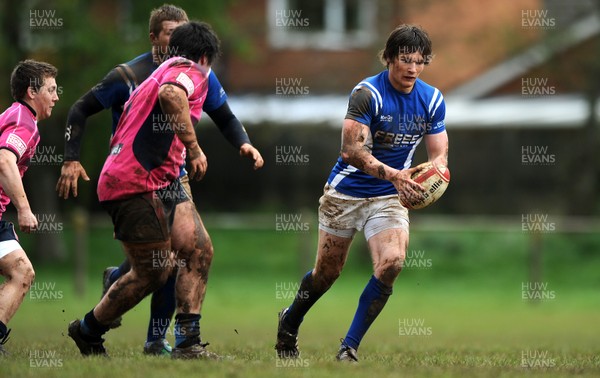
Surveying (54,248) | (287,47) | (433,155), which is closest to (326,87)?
(287,47)

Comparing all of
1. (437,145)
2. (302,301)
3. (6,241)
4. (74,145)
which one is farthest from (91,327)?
(437,145)

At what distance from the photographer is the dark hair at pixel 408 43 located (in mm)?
Result: 7953

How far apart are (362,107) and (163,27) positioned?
6.01 feet

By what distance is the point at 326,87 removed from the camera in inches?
1014

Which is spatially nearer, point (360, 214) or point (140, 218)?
point (140, 218)

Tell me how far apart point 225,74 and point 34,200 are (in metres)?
8.20

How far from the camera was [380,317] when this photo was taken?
16.0 metres

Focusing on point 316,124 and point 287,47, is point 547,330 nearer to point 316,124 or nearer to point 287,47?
point 316,124

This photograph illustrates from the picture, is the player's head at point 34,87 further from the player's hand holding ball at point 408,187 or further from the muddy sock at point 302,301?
the player's hand holding ball at point 408,187

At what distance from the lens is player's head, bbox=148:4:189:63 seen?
8.51m

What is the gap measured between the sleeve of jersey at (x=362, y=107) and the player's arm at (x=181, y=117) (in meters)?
1.29

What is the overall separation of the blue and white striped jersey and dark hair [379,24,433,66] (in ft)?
0.84

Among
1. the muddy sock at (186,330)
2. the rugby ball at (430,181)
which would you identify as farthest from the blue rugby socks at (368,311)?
the muddy sock at (186,330)

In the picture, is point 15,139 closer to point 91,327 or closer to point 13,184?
point 13,184
